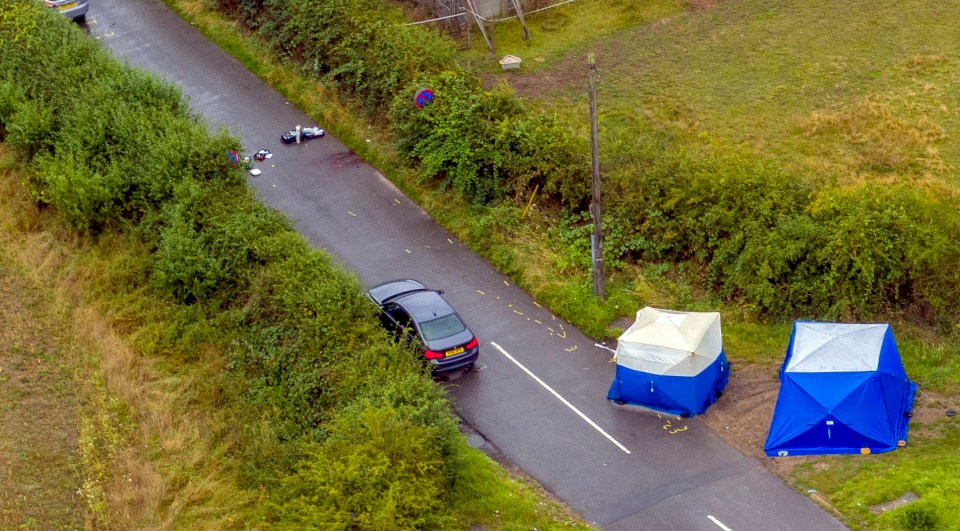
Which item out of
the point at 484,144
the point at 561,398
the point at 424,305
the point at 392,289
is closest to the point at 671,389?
the point at 561,398

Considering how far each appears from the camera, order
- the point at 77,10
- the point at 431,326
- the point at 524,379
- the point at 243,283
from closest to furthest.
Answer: the point at 431,326
the point at 524,379
the point at 243,283
the point at 77,10

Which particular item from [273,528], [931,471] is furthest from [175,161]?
[931,471]

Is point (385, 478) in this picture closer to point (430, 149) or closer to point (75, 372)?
point (75, 372)

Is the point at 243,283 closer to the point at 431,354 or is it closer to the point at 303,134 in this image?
the point at 431,354

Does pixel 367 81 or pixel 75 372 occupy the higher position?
pixel 367 81

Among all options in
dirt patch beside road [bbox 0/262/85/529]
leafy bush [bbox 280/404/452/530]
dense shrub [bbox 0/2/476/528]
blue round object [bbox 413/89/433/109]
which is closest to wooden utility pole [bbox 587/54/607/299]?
dense shrub [bbox 0/2/476/528]

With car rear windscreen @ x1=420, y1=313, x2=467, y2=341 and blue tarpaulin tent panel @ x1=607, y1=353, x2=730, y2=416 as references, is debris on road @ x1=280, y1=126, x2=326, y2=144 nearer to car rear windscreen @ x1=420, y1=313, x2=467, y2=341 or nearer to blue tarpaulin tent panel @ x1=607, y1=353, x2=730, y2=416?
car rear windscreen @ x1=420, y1=313, x2=467, y2=341

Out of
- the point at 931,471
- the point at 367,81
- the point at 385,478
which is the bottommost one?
the point at 931,471
